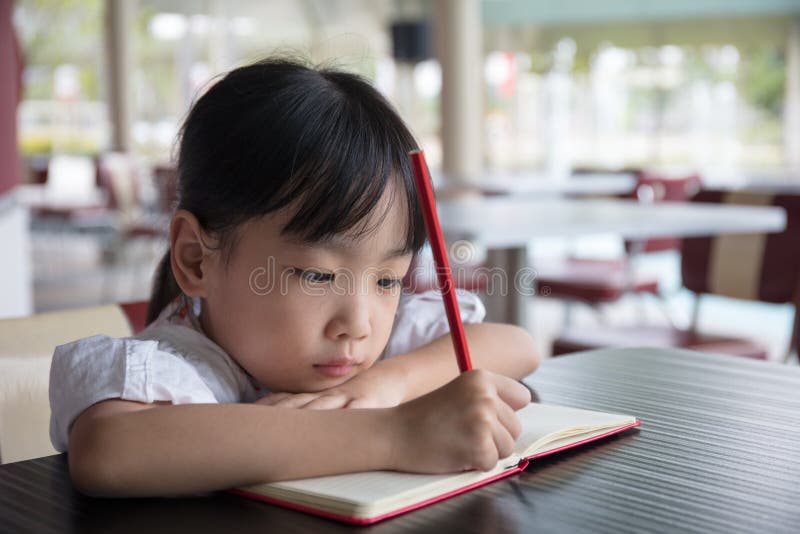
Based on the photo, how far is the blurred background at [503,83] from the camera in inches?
340

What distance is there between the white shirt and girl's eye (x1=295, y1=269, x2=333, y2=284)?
12 centimetres

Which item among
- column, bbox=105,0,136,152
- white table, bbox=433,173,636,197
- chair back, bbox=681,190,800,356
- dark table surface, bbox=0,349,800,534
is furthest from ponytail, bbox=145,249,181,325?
column, bbox=105,0,136,152

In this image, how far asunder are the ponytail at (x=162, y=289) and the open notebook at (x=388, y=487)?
0.39 m

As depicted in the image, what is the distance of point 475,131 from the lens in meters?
5.19

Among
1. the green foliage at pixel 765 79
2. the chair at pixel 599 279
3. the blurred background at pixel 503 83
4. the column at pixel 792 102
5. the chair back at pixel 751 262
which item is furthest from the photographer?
the green foliage at pixel 765 79

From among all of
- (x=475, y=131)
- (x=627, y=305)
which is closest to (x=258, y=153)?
(x=475, y=131)

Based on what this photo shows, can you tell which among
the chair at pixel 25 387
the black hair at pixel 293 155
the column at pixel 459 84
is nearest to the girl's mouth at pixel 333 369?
the black hair at pixel 293 155

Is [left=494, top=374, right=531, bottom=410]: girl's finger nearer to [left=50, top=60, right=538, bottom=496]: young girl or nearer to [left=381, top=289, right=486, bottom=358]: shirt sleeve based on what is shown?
[left=50, top=60, right=538, bottom=496]: young girl

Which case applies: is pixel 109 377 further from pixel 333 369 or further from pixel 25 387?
pixel 25 387

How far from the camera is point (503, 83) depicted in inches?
413

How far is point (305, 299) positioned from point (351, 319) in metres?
0.04

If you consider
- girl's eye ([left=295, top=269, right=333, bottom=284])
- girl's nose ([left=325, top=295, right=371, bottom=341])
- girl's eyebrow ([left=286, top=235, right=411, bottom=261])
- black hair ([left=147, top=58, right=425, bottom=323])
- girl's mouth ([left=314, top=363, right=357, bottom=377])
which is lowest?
girl's mouth ([left=314, top=363, right=357, bottom=377])

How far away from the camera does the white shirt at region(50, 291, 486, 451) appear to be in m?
0.73

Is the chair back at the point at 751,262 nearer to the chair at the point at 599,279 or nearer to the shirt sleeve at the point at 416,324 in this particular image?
the chair at the point at 599,279
